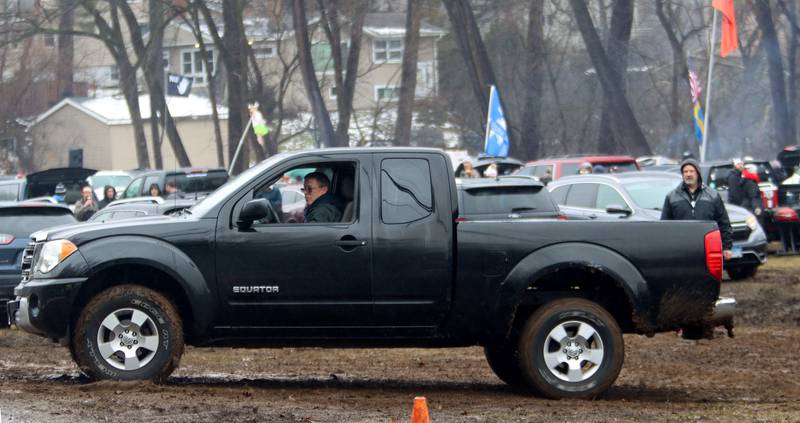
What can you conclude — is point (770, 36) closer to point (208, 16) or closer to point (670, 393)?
point (208, 16)

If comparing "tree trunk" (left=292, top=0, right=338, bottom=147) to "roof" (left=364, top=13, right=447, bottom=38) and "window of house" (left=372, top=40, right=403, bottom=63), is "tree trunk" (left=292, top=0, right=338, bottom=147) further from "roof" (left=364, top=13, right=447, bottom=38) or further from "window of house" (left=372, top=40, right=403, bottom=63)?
"window of house" (left=372, top=40, right=403, bottom=63)

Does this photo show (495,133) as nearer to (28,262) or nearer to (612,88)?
(612,88)

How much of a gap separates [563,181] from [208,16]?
2611cm

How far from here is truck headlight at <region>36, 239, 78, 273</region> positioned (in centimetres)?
920

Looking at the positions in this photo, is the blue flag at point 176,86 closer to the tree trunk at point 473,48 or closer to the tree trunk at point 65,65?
the tree trunk at point 473,48

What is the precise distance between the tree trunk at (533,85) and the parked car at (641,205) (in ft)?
75.1

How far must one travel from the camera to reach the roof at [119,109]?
65250 mm

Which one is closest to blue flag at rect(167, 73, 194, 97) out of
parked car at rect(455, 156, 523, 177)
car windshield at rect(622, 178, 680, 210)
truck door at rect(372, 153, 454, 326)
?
parked car at rect(455, 156, 523, 177)

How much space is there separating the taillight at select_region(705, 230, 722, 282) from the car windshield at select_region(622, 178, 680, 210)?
9.47 m

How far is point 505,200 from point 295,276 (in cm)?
714

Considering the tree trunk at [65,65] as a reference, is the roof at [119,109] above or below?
below

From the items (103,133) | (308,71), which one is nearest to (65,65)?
(103,133)

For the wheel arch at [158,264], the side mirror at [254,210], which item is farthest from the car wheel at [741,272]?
the wheel arch at [158,264]

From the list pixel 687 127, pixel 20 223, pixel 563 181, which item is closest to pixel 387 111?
pixel 687 127
